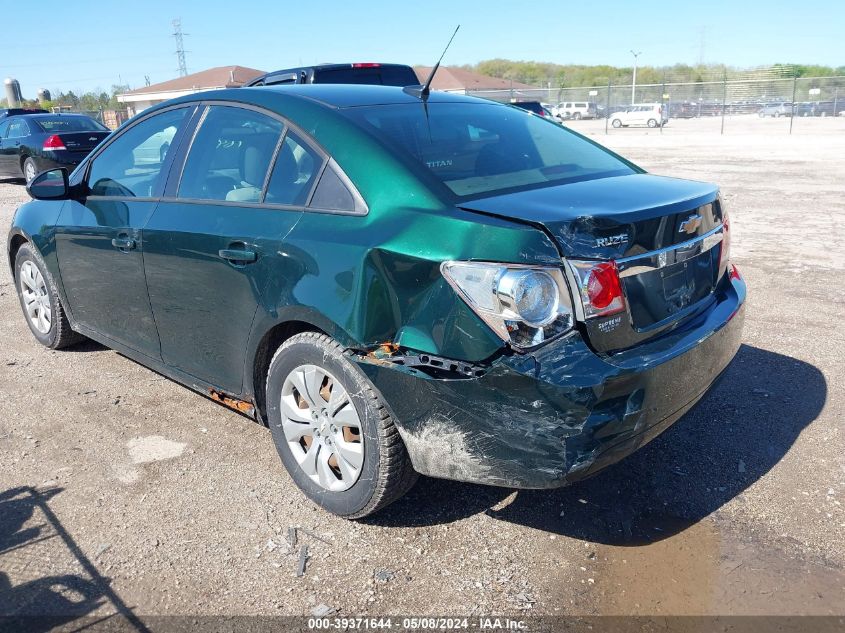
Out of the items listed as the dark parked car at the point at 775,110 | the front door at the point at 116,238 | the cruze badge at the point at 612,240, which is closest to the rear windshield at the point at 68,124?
the front door at the point at 116,238

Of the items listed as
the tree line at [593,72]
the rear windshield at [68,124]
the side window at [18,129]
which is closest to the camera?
the rear windshield at [68,124]

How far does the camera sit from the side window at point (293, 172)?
3.08 metres

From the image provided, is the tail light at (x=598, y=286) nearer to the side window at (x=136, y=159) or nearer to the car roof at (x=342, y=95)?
the car roof at (x=342, y=95)

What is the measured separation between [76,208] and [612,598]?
11.9 feet

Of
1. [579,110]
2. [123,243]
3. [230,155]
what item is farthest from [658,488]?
[579,110]

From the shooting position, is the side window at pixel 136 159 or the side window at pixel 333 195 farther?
the side window at pixel 136 159

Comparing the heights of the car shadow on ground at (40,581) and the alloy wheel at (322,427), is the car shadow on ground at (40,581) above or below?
below

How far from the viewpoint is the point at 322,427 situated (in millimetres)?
3039

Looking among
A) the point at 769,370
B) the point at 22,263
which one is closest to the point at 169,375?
the point at 22,263

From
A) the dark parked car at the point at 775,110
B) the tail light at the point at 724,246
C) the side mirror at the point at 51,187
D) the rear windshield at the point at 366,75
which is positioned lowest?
the dark parked car at the point at 775,110

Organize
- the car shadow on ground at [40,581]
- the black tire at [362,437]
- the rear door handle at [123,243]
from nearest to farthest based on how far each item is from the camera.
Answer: the car shadow on ground at [40,581], the black tire at [362,437], the rear door handle at [123,243]

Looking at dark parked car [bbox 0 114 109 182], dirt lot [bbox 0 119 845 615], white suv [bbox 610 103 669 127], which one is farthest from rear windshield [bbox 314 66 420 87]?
white suv [bbox 610 103 669 127]

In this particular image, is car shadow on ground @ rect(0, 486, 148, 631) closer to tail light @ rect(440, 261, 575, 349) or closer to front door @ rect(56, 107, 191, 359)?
front door @ rect(56, 107, 191, 359)

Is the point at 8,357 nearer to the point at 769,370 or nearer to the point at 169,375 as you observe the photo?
the point at 169,375
